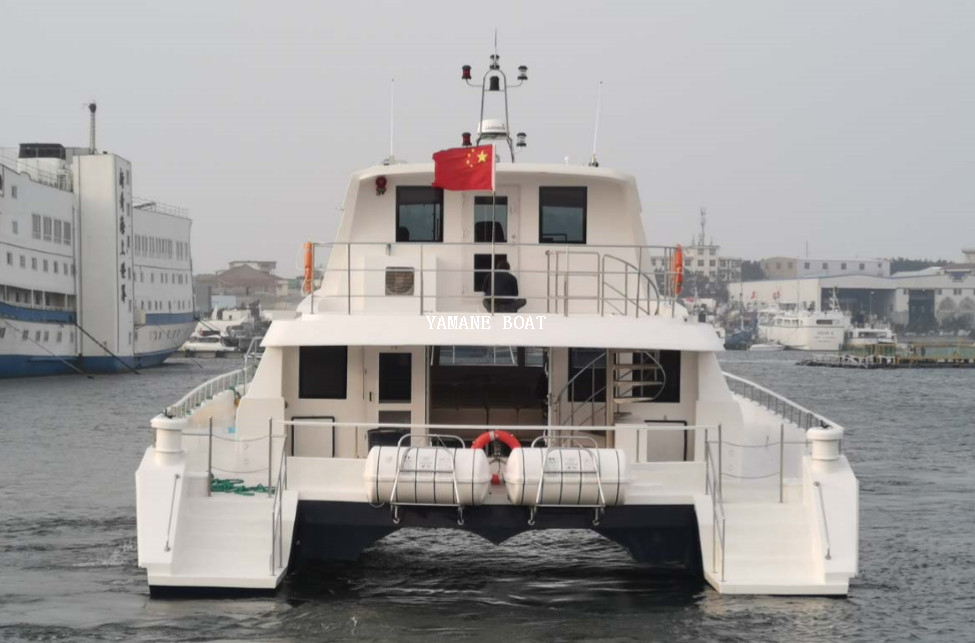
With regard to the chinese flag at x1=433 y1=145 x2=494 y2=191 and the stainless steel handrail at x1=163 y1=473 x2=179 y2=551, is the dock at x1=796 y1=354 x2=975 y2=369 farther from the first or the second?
the stainless steel handrail at x1=163 y1=473 x2=179 y2=551

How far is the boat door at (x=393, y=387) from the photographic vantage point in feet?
43.2

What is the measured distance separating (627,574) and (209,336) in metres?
103

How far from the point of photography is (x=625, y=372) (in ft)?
44.0

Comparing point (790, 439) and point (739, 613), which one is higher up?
point (790, 439)

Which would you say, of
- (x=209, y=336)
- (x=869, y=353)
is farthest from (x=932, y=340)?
(x=209, y=336)

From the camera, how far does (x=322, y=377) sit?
524 inches

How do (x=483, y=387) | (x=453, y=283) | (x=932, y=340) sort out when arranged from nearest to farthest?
(x=453, y=283), (x=483, y=387), (x=932, y=340)

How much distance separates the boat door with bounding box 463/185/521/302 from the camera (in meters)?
14.6

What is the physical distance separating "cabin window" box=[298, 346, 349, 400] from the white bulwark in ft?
161

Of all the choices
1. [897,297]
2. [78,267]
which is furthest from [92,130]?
[897,297]

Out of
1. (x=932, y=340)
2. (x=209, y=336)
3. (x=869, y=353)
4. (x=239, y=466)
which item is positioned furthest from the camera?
(x=932, y=340)

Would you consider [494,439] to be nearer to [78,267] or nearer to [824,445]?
[824,445]

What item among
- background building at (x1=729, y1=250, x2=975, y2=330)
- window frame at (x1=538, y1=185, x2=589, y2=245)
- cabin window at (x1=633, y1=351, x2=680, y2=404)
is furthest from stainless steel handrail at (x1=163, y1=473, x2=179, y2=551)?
background building at (x1=729, y1=250, x2=975, y2=330)

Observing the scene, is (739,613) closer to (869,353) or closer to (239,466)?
(239,466)
